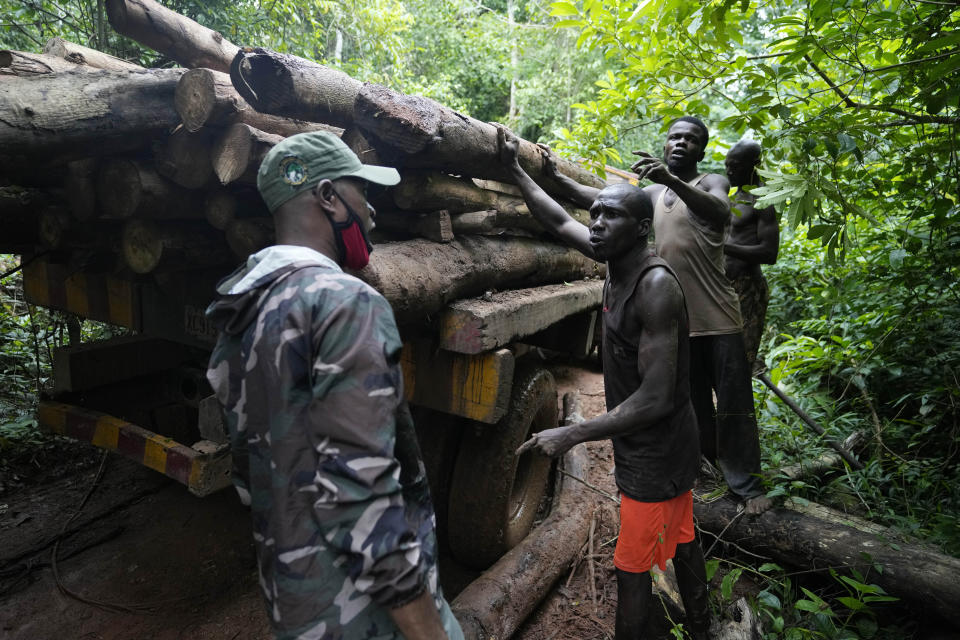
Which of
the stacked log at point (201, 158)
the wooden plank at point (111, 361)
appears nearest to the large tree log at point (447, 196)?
the stacked log at point (201, 158)

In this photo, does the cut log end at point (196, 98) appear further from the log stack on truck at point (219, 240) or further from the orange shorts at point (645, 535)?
the orange shorts at point (645, 535)

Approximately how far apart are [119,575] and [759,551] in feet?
11.8

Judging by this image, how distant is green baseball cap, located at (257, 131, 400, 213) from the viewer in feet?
4.50

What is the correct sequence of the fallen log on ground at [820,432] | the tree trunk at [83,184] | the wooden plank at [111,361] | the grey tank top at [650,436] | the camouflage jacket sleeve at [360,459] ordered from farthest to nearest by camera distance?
the fallen log on ground at [820,432], the wooden plank at [111,361], the grey tank top at [650,436], the tree trunk at [83,184], the camouflage jacket sleeve at [360,459]

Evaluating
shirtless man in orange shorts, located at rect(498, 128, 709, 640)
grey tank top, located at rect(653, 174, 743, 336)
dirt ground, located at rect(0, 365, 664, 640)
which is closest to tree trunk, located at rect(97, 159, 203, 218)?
shirtless man in orange shorts, located at rect(498, 128, 709, 640)

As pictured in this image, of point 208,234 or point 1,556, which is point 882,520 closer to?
point 208,234

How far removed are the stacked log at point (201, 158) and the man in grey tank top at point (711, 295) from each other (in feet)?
3.62

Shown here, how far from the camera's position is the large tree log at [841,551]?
101 inches

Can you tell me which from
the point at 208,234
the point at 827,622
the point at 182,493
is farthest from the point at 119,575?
the point at 827,622

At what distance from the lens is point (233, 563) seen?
10.3 ft

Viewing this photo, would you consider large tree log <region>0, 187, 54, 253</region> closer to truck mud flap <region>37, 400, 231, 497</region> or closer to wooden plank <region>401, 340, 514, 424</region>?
truck mud flap <region>37, 400, 231, 497</region>

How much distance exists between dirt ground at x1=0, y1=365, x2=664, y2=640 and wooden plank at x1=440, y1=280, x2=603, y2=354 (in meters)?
1.48

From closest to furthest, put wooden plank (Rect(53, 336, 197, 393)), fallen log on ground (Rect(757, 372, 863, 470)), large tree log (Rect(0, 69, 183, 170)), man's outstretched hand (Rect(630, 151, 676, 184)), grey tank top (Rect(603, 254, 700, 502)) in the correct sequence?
1. large tree log (Rect(0, 69, 183, 170))
2. grey tank top (Rect(603, 254, 700, 502))
3. man's outstretched hand (Rect(630, 151, 676, 184))
4. wooden plank (Rect(53, 336, 197, 393))
5. fallen log on ground (Rect(757, 372, 863, 470))

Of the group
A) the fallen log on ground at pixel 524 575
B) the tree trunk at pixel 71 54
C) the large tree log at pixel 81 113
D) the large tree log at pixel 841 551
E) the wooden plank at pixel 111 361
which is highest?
the tree trunk at pixel 71 54
